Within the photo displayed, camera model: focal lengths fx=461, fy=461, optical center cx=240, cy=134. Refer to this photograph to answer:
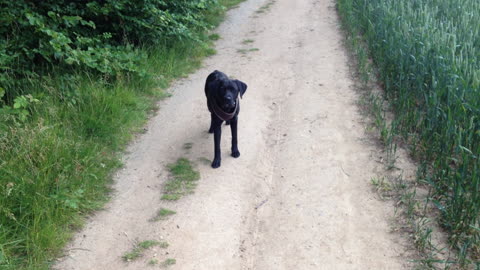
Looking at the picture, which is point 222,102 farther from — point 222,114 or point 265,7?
point 265,7

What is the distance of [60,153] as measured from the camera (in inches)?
193

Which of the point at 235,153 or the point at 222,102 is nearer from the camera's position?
the point at 222,102

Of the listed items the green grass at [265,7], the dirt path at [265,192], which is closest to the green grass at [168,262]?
the dirt path at [265,192]

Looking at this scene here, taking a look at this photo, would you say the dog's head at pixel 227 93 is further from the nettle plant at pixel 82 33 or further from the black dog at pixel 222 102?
the nettle plant at pixel 82 33

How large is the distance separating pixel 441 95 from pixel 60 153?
4.31 metres

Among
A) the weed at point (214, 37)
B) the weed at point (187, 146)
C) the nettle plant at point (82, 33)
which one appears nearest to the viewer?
the weed at point (187, 146)

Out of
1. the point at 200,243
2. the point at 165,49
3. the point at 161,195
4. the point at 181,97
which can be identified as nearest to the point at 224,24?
the point at 165,49

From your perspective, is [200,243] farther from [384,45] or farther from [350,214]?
[384,45]

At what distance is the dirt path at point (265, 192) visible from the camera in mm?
4082

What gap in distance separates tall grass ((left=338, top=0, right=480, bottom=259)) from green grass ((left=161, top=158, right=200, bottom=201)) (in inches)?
98.0

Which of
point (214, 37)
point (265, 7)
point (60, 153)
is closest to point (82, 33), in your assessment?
point (60, 153)

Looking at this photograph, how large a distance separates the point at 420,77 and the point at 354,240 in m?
2.72

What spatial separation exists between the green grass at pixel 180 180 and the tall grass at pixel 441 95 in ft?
8.17

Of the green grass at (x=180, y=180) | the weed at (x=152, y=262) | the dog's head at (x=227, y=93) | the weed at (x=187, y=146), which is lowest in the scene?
the weed at (x=187, y=146)
